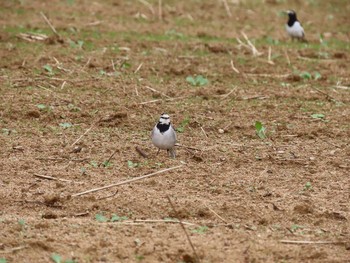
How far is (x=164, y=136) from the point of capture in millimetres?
8172

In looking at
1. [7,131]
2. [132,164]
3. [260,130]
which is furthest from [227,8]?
[132,164]

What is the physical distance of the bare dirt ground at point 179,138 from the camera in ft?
21.0

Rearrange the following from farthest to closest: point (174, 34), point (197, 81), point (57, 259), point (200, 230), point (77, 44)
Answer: point (174, 34), point (77, 44), point (197, 81), point (200, 230), point (57, 259)

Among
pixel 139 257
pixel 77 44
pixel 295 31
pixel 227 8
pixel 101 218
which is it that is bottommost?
pixel 227 8

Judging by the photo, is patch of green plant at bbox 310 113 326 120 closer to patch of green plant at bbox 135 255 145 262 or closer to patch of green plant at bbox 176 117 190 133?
patch of green plant at bbox 176 117 190 133

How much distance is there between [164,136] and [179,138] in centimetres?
81

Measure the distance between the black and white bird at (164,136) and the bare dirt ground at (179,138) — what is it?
18cm

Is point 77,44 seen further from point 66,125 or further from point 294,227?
point 294,227

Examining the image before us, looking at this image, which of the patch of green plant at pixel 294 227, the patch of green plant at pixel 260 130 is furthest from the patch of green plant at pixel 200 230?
the patch of green plant at pixel 260 130

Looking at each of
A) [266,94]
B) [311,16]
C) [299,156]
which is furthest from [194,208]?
[311,16]

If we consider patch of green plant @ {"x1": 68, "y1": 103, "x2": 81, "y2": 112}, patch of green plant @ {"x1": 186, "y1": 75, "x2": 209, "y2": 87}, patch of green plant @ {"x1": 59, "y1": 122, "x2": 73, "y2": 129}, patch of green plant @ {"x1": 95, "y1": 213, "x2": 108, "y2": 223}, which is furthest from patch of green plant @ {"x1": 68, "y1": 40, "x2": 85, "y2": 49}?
patch of green plant @ {"x1": 95, "y1": 213, "x2": 108, "y2": 223}

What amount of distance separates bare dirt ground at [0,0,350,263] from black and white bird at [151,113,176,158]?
0.58 ft

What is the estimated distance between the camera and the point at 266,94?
10.7 m

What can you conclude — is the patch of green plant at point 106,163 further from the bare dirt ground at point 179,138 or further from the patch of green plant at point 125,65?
the patch of green plant at point 125,65
